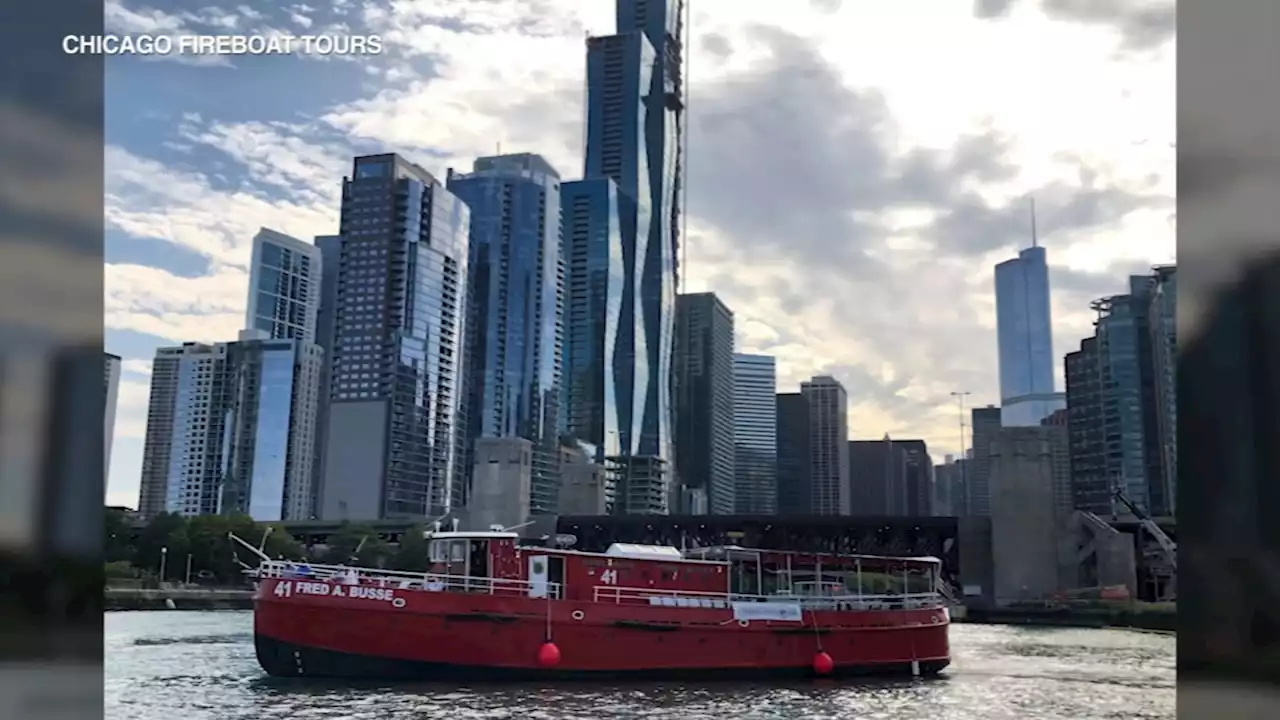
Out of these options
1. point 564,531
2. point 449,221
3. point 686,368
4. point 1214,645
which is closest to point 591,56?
point 449,221

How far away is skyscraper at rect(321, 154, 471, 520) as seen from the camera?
78.6 meters

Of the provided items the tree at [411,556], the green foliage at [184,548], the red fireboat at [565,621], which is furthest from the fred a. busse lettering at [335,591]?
the tree at [411,556]

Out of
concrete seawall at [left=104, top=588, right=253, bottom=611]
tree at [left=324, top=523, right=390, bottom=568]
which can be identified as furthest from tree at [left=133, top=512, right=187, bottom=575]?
tree at [left=324, top=523, right=390, bottom=568]

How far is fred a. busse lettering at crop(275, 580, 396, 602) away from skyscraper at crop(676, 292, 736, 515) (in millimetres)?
88270

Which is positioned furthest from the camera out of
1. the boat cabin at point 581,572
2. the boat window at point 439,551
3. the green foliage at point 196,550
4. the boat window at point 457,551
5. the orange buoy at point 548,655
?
the green foliage at point 196,550

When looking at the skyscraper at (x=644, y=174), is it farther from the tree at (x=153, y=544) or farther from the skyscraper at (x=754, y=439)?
the tree at (x=153, y=544)

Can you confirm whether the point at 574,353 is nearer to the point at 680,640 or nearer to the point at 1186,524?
the point at 680,640

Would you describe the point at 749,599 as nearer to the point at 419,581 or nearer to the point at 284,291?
the point at 419,581

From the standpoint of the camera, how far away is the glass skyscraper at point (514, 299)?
326 feet

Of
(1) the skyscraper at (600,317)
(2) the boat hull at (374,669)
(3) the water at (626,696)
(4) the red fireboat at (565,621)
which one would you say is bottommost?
(3) the water at (626,696)

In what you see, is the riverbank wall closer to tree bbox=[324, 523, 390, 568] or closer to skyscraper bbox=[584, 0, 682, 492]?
tree bbox=[324, 523, 390, 568]

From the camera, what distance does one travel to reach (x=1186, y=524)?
626 cm

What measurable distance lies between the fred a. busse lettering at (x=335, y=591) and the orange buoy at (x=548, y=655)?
7.91ft

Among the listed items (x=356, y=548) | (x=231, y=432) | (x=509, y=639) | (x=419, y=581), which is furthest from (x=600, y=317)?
(x=509, y=639)
